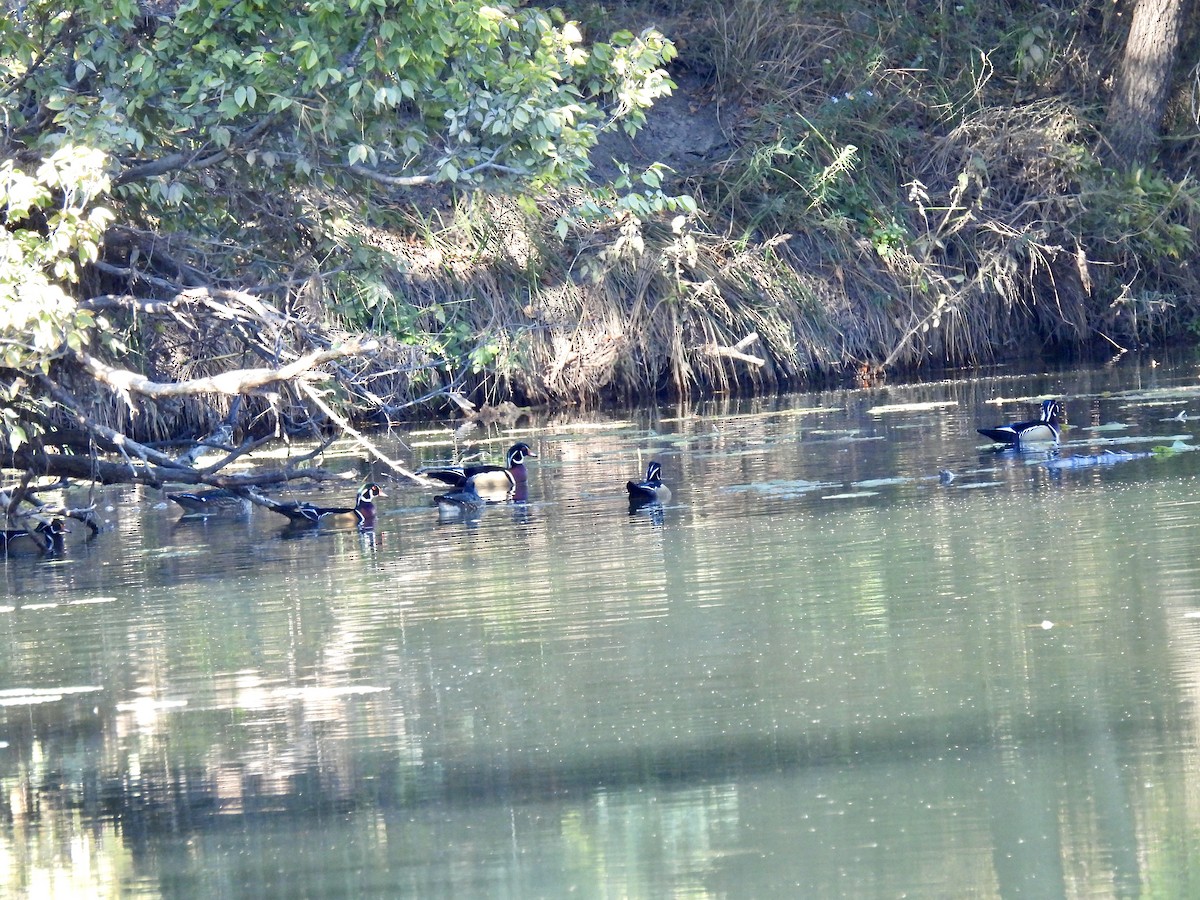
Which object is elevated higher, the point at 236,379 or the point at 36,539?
the point at 236,379

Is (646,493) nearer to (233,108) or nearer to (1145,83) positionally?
(233,108)

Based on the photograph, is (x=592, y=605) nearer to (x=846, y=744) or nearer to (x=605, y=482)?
(x=846, y=744)

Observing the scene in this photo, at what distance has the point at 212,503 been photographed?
12.1 meters

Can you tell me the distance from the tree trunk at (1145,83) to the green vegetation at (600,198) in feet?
1.10

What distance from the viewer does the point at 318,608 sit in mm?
8023

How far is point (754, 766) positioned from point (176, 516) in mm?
8577

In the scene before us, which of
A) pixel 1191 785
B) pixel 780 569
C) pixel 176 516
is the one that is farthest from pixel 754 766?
pixel 176 516

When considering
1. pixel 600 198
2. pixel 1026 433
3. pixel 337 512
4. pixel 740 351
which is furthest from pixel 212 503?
pixel 740 351

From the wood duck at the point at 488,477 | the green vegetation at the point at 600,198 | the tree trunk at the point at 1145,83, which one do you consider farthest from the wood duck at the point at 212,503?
the tree trunk at the point at 1145,83

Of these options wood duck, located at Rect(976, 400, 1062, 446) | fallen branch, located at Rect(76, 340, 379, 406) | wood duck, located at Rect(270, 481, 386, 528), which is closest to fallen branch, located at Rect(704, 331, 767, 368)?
wood duck, located at Rect(976, 400, 1062, 446)

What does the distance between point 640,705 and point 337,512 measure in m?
6.02

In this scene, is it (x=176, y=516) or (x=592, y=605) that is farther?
(x=176, y=516)

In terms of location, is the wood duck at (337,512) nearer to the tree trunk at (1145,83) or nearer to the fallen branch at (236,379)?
the fallen branch at (236,379)

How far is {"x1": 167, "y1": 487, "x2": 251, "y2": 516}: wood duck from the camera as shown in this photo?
12.1 metres
